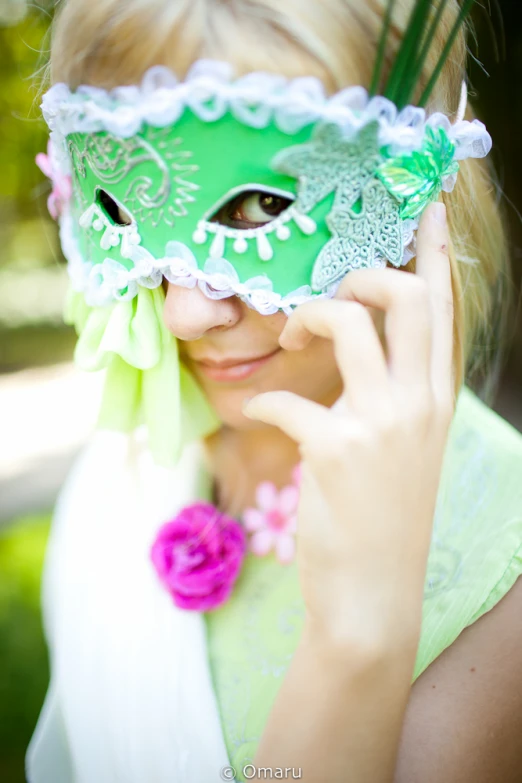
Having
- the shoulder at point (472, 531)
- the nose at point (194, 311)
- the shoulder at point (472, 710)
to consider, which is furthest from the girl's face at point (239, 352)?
the shoulder at point (472, 710)

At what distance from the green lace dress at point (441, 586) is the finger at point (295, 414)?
1.20 feet

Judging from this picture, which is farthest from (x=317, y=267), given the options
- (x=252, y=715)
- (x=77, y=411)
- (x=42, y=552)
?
(x=77, y=411)

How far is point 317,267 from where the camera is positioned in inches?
32.4

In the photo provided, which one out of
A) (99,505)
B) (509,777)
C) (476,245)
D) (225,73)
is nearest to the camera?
(225,73)

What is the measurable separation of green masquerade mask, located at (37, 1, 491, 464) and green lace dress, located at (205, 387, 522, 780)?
1.19 feet

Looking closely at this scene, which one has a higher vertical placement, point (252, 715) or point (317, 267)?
point (317, 267)

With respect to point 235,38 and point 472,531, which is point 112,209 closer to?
point 235,38

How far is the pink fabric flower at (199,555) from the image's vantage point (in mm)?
1067

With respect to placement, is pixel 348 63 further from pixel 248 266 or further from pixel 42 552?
pixel 42 552

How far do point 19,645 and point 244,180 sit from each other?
6.38 ft

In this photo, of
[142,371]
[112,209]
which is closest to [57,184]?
[112,209]

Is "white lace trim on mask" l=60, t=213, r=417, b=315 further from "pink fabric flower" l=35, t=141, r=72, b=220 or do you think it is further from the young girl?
"pink fabric flower" l=35, t=141, r=72, b=220

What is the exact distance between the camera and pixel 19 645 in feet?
7.41

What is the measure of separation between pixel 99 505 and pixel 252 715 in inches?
18.2
